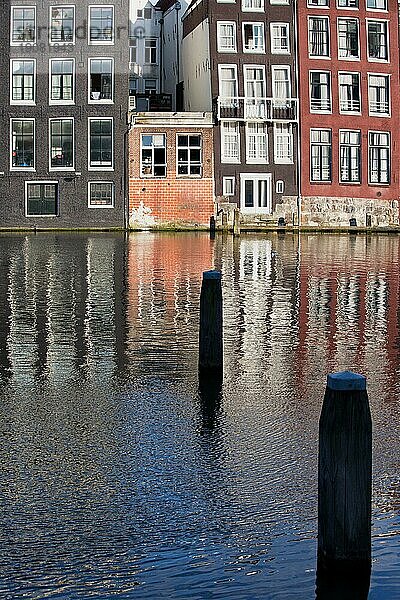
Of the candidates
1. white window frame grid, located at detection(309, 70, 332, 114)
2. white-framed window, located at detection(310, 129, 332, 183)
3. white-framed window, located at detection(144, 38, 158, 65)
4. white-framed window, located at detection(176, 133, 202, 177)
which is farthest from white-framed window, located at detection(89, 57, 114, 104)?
white-framed window, located at detection(144, 38, 158, 65)

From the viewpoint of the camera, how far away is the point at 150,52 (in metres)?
84.2

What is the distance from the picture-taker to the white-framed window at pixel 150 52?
275 feet

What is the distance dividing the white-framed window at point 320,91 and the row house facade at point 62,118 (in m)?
11.8

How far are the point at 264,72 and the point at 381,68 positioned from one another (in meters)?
7.91

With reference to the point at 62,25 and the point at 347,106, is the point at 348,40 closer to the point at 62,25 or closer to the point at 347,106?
the point at 347,106

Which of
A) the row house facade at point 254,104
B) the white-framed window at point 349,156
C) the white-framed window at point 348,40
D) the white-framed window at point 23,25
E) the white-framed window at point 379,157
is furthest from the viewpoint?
the white-framed window at point 379,157

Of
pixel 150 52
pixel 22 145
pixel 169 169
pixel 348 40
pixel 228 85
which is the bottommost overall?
pixel 169 169

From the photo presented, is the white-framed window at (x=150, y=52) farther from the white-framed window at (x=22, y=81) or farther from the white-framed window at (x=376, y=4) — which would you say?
the white-framed window at (x=376, y=4)

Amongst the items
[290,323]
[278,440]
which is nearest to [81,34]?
[290,323]

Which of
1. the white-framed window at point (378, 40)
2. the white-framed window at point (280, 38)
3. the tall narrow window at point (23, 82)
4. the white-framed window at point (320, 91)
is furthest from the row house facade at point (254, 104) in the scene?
the tall narrow window at point (23, 82)

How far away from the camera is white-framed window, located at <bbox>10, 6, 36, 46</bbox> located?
70438 mm

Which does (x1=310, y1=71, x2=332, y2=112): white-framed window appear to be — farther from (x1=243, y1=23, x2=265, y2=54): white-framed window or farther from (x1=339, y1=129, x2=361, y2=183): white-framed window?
(x1=243, y1=23, x2=265, y2=54): white-framed window

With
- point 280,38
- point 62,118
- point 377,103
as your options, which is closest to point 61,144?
point 62,118

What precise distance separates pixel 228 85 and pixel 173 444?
62.6 meters
